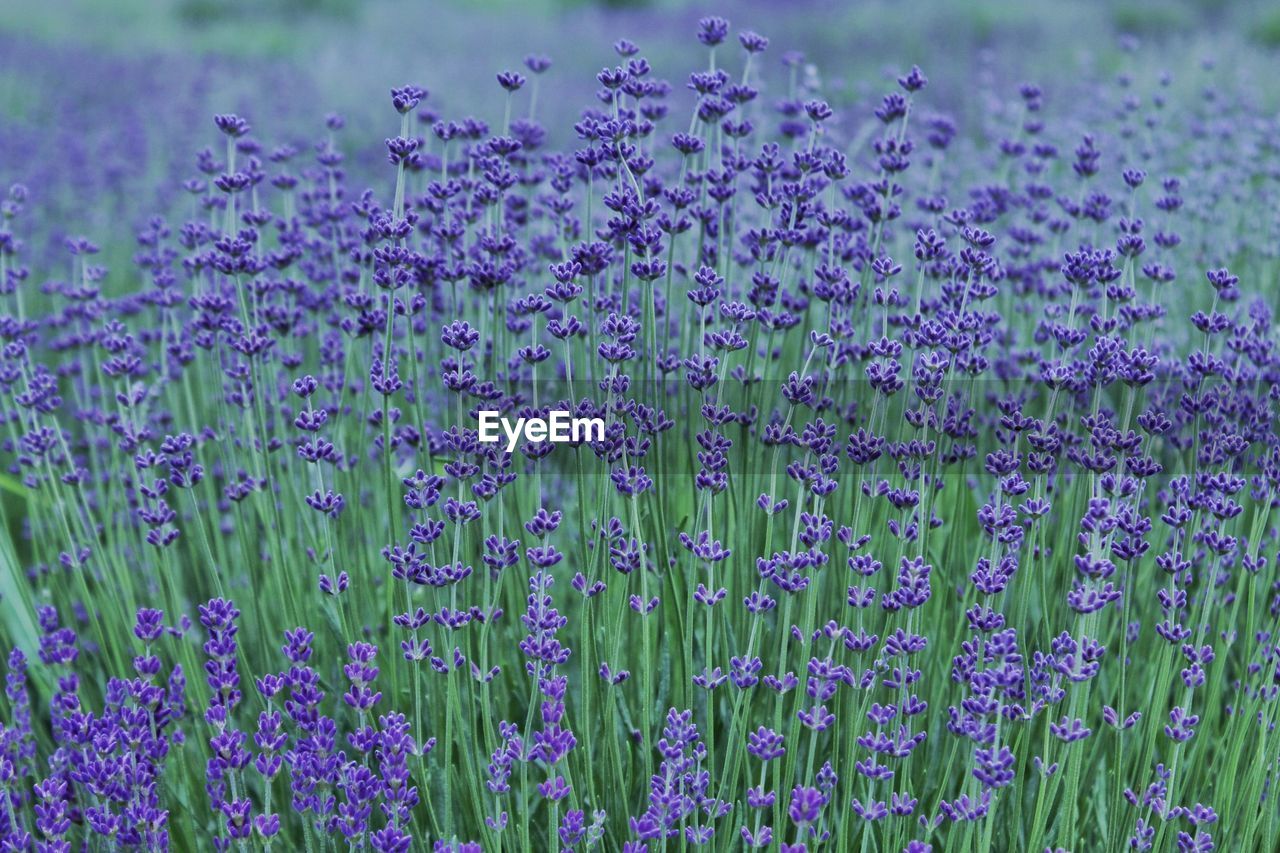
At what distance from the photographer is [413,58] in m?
13.2

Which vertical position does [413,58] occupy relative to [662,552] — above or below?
above

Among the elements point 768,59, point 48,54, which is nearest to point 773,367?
point 768,59

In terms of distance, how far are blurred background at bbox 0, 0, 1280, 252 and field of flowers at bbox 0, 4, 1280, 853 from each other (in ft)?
5.32

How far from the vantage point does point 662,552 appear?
2518 mm

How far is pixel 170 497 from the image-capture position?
395cm

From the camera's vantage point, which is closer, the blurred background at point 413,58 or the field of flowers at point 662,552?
the field of flowers at point 662,552

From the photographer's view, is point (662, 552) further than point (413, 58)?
No

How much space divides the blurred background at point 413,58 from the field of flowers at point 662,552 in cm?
162

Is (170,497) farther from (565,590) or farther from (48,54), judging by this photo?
(48,54)

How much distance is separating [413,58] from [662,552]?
1173cm

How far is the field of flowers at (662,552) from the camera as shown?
206 centimetres

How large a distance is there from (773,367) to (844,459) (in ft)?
1.24

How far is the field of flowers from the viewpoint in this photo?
2064 millimetres

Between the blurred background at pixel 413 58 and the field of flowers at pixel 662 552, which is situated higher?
the blurred background at pixel 413 58
